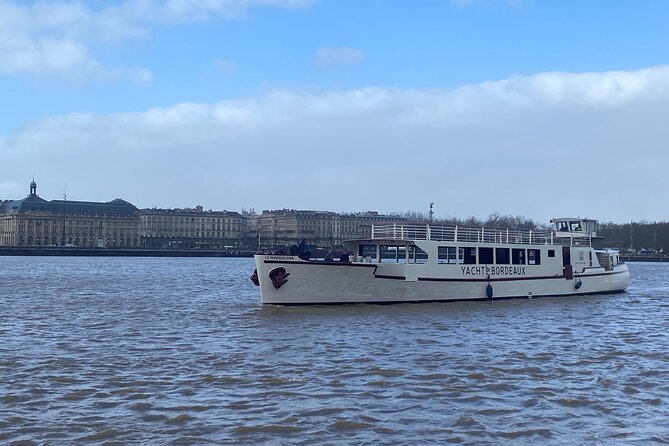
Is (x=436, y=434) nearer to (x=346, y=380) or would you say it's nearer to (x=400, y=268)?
(x=346, y=380)

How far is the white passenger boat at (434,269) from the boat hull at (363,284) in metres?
0.04

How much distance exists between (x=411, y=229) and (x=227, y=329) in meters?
13.0

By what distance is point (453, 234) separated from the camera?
38.6m

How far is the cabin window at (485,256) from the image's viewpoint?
38250 millimetres

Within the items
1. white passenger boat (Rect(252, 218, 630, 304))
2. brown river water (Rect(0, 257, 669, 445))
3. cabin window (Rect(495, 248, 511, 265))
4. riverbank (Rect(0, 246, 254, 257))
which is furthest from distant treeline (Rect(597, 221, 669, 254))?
brown river water (Rect(0, 257, 669, 445))

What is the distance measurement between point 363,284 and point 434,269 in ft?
12.9

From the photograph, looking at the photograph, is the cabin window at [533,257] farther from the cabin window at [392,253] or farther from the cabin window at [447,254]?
the cabin window at [392,253]

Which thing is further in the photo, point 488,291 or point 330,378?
point 488,291

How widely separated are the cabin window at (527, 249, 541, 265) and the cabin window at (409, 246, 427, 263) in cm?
671

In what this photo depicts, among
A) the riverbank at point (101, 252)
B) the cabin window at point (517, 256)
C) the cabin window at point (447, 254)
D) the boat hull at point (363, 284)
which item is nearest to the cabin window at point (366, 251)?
the boat hull at point (363, 284)

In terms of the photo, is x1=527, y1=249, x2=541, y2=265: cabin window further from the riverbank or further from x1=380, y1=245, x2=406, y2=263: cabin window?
the riverbank

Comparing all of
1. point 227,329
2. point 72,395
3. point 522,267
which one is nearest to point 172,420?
point 72,395

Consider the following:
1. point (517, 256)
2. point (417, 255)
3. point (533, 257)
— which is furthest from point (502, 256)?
point (417, 255)

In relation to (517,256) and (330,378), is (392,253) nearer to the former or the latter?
(517,256)
